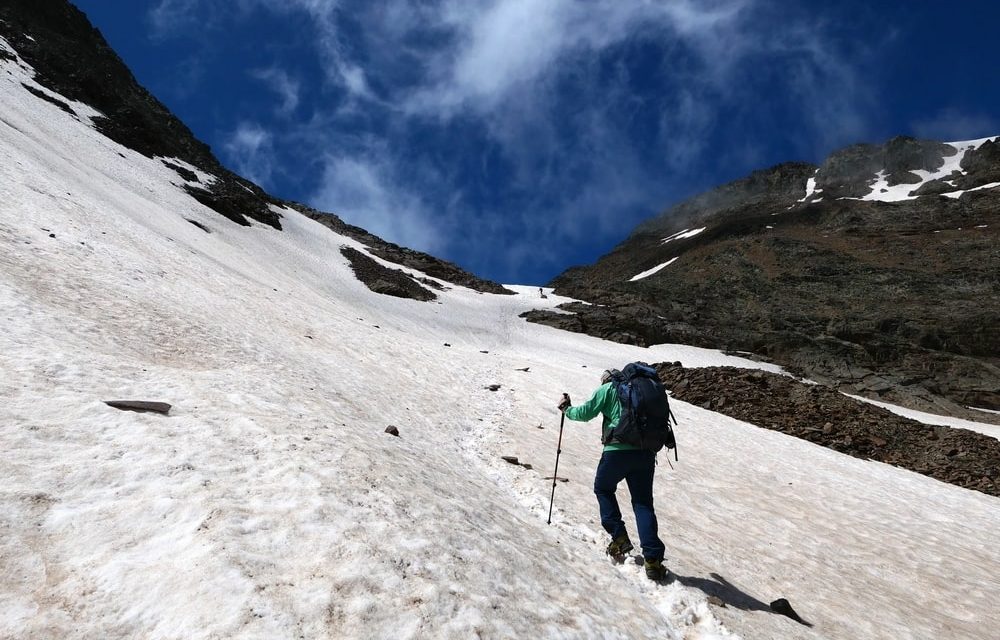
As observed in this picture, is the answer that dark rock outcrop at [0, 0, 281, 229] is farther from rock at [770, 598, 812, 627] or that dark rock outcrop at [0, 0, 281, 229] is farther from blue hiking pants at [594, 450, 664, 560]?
rock at [770, 598, 812, 627]

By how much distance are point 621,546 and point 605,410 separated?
1.93m

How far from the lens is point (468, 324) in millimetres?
40188

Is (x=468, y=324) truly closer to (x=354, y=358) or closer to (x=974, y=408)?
(x=354, y=358)

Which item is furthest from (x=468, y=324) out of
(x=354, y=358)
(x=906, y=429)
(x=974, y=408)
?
(x=974, y=408)

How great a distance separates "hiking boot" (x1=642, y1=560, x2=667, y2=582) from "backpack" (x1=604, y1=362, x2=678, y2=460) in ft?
4.95

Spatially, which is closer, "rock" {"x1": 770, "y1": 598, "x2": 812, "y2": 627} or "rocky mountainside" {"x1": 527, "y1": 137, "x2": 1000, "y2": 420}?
"rock" {"x1": 770, "y1": 598, "x2": 812, "y2": 627}

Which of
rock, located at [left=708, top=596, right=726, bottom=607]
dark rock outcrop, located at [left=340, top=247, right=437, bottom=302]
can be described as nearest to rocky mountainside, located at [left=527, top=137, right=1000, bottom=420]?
dark rock outcrop, located at [left=340, top=247, right=437, bottom=302]

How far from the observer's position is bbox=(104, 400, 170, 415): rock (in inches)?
256

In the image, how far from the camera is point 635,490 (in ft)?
21.8

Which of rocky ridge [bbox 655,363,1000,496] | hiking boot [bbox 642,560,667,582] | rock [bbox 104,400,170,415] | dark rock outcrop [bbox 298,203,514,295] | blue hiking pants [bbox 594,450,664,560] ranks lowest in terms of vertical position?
rock [bbox 104,400,170,415]

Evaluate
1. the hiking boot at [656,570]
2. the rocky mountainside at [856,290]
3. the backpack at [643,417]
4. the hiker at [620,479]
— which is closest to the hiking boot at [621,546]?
the hiker at [620,479]

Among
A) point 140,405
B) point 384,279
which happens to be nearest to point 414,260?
point 384,279

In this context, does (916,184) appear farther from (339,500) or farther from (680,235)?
(339,500)

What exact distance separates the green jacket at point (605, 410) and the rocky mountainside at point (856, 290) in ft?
128
